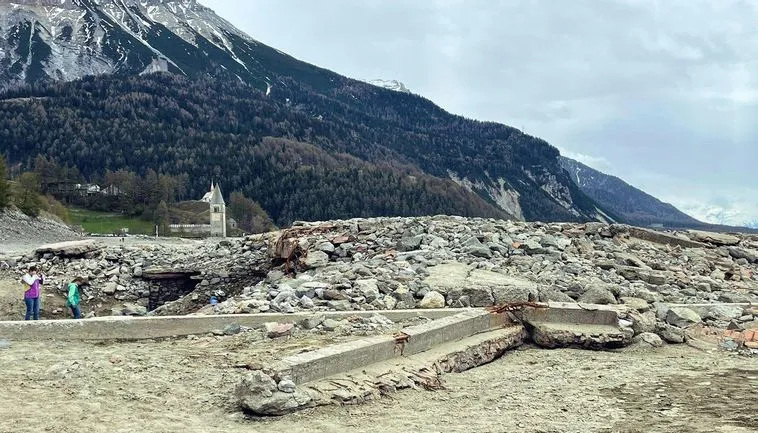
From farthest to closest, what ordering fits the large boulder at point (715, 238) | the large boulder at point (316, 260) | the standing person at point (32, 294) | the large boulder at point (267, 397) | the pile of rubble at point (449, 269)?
the large boulder at point (715, 238) < the large boulder at point (316, 260) < the standing person at point (32, 294) < the pile of rubble at point (449, 269) < the large boulder at point (267, 397)

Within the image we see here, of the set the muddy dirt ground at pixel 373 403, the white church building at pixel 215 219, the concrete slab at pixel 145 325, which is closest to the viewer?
the muddy dirt ground at pixel 373 403

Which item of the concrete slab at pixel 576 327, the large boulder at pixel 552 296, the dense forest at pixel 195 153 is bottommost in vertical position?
the concrete slab at pixel 576 327

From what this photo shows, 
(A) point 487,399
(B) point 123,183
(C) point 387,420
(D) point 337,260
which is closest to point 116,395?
(C) point 387,420

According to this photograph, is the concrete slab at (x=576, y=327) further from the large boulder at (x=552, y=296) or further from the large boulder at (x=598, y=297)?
the large boulder at (x=598, y=297)

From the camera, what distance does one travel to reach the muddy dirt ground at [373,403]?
5641mm

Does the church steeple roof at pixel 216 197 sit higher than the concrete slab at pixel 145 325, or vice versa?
the church steeple roof at pixel 216 197

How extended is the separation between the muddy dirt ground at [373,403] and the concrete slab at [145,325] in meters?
0.39

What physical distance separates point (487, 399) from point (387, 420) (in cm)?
151

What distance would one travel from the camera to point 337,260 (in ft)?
53.1

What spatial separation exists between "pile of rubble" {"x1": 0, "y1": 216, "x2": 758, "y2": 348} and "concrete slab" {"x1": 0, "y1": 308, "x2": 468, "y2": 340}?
0.68 meters

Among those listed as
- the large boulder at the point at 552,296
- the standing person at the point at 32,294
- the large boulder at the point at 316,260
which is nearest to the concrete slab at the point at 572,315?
the large boulder at the point at 552,296

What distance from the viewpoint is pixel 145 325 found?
9414mm

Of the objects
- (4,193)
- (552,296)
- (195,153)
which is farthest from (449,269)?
(195,153)

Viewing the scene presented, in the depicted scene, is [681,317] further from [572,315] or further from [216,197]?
[216,197]
